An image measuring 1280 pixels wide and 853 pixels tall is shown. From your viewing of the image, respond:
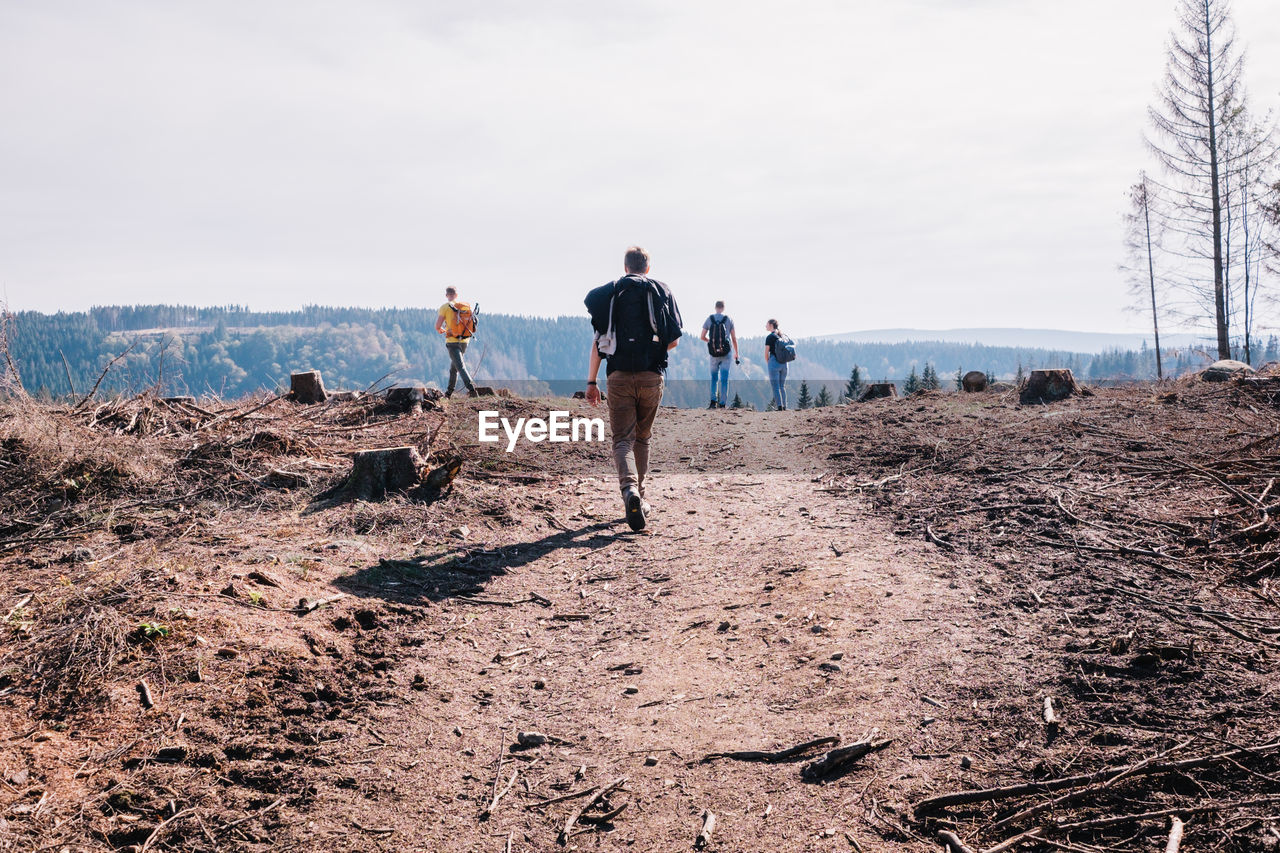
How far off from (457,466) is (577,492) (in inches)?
65.9

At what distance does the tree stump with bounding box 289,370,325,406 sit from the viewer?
13234mm

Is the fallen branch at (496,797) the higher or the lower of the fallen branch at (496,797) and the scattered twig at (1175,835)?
the lower

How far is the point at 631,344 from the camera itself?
7469 mm

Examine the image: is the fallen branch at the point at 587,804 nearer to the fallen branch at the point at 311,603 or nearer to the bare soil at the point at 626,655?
the bare soil at the point at 626,655

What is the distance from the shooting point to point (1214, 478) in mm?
6027

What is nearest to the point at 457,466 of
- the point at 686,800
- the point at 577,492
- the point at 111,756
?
the point at 577,492

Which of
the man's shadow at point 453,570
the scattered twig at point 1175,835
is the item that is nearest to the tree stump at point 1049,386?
the man's shadow at point 453,570

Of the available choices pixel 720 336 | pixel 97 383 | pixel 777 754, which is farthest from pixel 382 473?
pixel 720 336

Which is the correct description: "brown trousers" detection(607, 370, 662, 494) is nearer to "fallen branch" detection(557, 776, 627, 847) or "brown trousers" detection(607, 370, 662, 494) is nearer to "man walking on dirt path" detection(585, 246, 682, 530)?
"man walking on dirt path" detection(585, 246, 682, 530)

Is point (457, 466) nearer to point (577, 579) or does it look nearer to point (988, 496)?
point (577, 579)

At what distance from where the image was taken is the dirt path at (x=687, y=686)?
3156 millimetres

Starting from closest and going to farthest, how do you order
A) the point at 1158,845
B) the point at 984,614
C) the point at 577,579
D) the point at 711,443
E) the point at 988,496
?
the point at 1158,845
the point at 984,614
the point at 577,579
the point at 988,496
the point at 711,443

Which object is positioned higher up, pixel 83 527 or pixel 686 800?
pixel 83 527

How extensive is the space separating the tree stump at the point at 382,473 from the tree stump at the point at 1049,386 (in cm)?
1231
